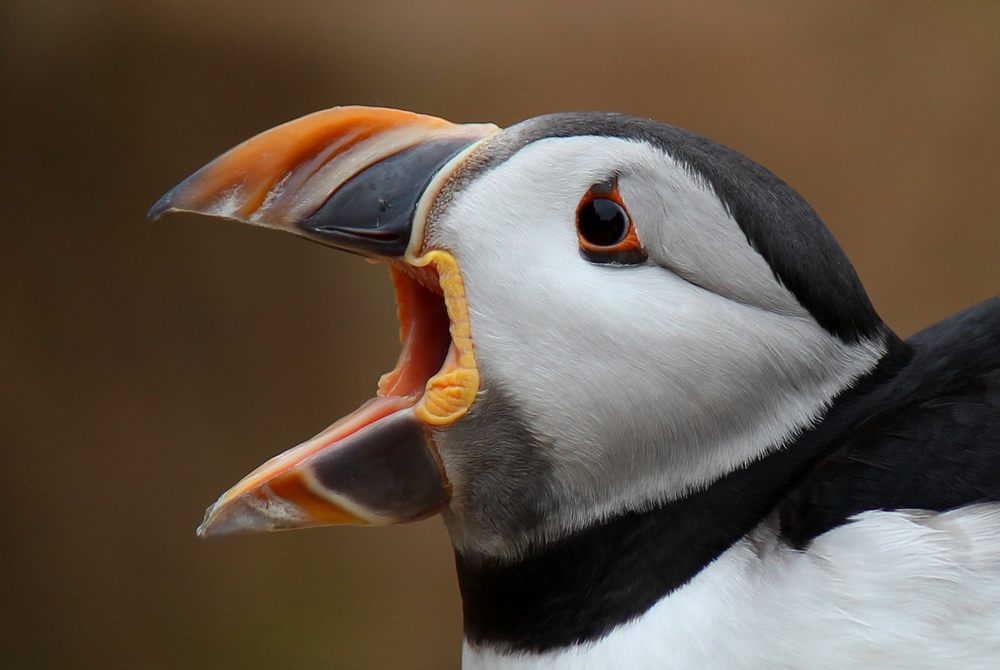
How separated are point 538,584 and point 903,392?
1.72 feet

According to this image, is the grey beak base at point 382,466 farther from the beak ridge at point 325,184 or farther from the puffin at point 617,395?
the beak ridge at point 325,184

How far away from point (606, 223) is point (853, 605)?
1.64 ft

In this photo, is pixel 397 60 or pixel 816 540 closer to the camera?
pixel 816 540

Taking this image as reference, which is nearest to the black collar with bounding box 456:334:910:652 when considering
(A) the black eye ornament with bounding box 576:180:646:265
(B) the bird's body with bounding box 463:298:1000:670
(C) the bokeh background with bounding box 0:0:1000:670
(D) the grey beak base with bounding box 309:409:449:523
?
(B) the bird's body with bounding box 463:298:1000:670

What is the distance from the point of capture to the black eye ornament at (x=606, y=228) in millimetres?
1122

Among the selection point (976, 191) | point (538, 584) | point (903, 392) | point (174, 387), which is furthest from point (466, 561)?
point (976, 191)

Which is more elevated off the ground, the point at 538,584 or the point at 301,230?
the point at 301,230

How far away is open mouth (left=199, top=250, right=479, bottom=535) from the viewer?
3.77ft

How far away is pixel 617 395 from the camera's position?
1.13 meters

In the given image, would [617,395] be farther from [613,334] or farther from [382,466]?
[382,466]

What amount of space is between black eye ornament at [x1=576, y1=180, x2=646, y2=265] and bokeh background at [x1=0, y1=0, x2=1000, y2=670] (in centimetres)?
289

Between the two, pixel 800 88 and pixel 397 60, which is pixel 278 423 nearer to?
pixel 397 60

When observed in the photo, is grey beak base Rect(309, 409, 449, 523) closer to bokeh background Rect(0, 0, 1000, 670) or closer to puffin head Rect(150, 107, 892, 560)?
puffin head Rect(150, 107, 892, 560)

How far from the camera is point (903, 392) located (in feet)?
4.00
